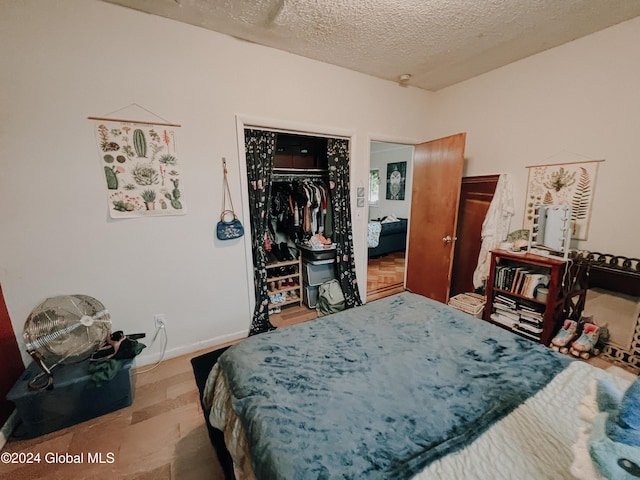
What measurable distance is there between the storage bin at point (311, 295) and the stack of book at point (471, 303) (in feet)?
4.91

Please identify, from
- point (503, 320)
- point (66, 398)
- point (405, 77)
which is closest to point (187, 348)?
point (66, 398)

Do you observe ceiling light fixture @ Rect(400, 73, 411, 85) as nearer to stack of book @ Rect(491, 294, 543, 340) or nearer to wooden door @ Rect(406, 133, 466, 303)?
wooden door @ Rect(406, 133, 466, 303)

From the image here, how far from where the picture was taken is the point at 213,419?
44.8 inches

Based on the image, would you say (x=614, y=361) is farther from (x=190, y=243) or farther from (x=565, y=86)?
(x=190, y=243)

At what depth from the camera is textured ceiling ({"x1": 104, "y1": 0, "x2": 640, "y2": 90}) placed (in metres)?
1.61

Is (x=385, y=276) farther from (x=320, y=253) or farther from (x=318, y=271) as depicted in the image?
(x=320, y=253)

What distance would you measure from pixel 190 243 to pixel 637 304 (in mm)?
3409

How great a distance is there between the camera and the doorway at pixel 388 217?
3.86m

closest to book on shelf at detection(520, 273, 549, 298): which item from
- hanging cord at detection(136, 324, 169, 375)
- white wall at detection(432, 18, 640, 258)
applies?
white wall at detection(432, 18, 640, 258)

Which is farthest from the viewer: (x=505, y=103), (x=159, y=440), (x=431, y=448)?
(x=505, y=103)

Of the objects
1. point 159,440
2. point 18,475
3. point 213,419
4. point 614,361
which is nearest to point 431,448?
point 213,419

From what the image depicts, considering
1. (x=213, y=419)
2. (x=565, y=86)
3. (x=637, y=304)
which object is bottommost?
(x=213, y=419)

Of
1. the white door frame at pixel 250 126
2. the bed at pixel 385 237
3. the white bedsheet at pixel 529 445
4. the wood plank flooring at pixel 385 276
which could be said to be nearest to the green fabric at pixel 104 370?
the white door frame at pixel 250 126

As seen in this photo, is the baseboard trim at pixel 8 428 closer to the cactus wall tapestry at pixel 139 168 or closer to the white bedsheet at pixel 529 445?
the cactus wall tapestry at pixel 139 168
